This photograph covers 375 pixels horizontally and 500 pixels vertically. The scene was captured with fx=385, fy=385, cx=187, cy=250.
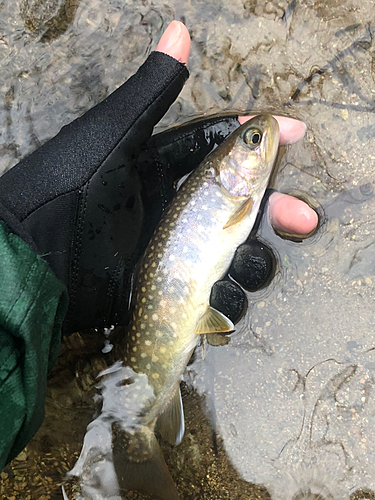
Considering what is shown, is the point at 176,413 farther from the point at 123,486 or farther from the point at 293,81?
the point at 293,81

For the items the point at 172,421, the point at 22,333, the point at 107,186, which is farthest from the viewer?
the point at 172,421

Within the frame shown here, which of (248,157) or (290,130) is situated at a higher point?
(248,157)

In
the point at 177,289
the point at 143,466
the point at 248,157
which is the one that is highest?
the point at 248,157

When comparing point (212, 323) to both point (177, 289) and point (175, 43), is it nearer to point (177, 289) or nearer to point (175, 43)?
point (177, 289)

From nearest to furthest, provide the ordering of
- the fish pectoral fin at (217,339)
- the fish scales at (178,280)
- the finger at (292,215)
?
1. the fish scales at (178,280)
2. the finger at (292,215)
3. the fish pectoral fin at (217,339)

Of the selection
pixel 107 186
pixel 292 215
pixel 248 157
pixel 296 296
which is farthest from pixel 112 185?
pixel 296 296

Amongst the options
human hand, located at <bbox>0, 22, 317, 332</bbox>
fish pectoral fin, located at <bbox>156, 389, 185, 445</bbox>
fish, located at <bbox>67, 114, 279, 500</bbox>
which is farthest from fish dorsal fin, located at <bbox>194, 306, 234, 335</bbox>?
human hand, located at <bbox>0, 22, 317, 332</bbox>

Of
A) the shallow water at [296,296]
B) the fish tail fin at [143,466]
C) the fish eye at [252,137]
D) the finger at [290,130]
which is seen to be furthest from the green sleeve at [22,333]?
the finger at [290,130]

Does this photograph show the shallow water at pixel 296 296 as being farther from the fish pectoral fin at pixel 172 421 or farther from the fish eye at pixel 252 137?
the fish eye at pixel 252 137
